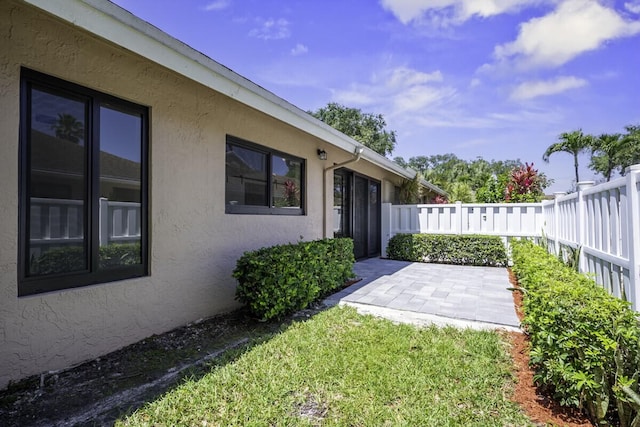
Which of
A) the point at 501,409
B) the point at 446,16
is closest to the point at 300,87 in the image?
the point at 446,16

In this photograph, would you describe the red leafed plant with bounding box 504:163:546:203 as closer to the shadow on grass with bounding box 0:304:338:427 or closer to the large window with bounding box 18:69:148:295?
the shadow on grass with bounding box 0:304:338:427

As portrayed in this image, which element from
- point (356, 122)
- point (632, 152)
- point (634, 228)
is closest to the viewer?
Result: point (634, 228)

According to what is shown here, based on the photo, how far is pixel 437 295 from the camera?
5570mm

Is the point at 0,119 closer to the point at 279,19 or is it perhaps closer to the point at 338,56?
the point at 279,19

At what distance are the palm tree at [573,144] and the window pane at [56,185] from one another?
25122mm

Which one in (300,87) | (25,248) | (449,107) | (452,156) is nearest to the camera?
(25,248)

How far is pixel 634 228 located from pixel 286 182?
502cm

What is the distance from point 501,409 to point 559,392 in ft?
1.34

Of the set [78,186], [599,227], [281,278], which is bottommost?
[281,278]

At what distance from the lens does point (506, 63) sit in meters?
11.0

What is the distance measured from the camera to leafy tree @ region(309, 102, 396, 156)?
33.2 metres

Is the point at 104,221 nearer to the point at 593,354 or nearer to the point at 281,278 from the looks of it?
the point at 281,278

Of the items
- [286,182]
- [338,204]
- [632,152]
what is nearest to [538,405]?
[286,182]

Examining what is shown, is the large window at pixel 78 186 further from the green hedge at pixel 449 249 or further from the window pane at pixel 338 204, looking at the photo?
the green hedge at pixel 449 249
